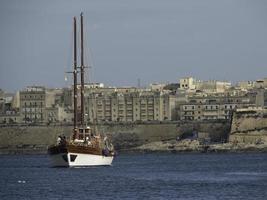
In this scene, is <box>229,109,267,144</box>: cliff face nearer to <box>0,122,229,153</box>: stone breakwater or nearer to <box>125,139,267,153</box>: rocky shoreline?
<box>125,139,267,153</box>: rocky shoreline

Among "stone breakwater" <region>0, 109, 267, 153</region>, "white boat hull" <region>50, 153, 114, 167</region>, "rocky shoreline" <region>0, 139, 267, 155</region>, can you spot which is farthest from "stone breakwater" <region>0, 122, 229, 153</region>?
"white boat hull" <region>50, 153, 114, 167</region>

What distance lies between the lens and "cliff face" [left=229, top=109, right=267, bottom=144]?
150 m

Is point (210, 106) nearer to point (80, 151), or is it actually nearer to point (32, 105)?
point (32, 105)

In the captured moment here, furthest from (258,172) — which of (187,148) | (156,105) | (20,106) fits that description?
(20,106)

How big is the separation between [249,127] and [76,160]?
65.6 meters

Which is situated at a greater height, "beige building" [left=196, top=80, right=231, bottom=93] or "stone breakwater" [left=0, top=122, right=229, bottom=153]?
"beige building" [left=196, top=80, right=231, bottom=93]

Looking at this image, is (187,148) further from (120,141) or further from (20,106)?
(20,106)

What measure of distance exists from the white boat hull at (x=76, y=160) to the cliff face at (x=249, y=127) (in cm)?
5962

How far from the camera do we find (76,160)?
8800cm

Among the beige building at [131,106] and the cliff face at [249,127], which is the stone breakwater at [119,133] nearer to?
the cliff face at [249,127]

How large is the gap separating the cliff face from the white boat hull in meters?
59.6

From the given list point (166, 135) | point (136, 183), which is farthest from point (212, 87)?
point (136, 183)

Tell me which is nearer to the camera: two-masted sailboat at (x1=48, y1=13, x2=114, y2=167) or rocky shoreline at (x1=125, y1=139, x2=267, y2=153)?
two-masted sailboat at (x1=48, y1=13, x2=114, y2=167)

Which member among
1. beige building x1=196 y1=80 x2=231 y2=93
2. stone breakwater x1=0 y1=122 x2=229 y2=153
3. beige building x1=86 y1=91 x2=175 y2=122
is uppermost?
beige building x1=196 y1=80 x2=231 y2=93
